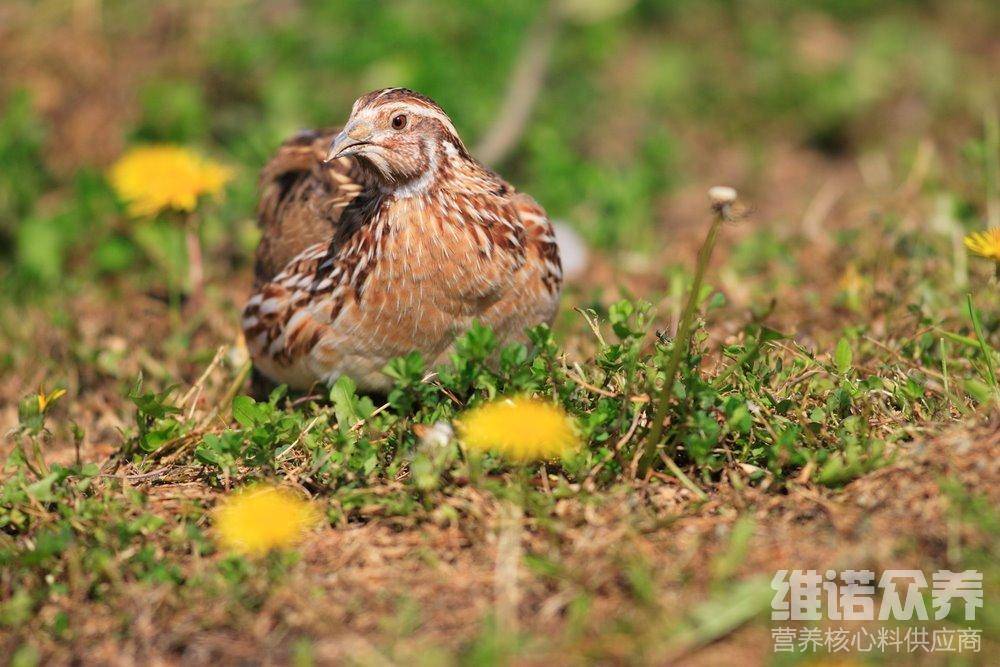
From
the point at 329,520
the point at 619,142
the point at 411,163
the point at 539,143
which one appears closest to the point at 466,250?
the point at 411,163

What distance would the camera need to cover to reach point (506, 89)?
714 centimetres

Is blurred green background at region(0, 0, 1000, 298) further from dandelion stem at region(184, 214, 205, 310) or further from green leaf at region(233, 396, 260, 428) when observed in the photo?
green leaf at region(233, 396, 260, 428)

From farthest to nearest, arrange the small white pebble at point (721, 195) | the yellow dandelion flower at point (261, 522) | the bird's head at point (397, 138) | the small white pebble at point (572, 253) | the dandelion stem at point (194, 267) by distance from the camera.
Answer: the small white pebble at point (572, 253) → the dandelion stem at point (194, 267) → the bird's head at point (397, 138) → the yellow dandelion flower at point (261, 522) → the small white pebble at point (721, 195)

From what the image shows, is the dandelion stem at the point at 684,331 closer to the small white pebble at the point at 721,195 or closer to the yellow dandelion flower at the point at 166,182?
the small white pebble at the point at 721,195

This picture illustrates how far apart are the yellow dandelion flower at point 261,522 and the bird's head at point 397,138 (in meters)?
1.16

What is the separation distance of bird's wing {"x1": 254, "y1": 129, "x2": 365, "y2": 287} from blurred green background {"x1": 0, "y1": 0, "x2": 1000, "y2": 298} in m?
0.89

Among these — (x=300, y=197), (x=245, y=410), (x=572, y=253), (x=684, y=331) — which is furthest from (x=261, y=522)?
(x=572, y=253)

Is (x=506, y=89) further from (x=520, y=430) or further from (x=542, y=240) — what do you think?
(x=520, y=430)

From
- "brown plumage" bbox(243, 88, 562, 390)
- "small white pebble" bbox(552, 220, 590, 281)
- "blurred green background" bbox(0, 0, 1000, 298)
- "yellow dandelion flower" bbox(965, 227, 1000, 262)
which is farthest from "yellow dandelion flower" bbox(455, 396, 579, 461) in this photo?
"blurred green background" bbox(0, 0, 1000, 298)

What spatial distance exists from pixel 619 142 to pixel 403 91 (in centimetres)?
358

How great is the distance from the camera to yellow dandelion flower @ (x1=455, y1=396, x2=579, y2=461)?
131 inches

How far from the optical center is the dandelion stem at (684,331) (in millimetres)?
3035

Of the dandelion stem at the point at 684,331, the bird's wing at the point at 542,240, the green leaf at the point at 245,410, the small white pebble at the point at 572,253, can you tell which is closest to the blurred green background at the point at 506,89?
the small white pebble at the point at 572,253

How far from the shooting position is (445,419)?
3.69 m
